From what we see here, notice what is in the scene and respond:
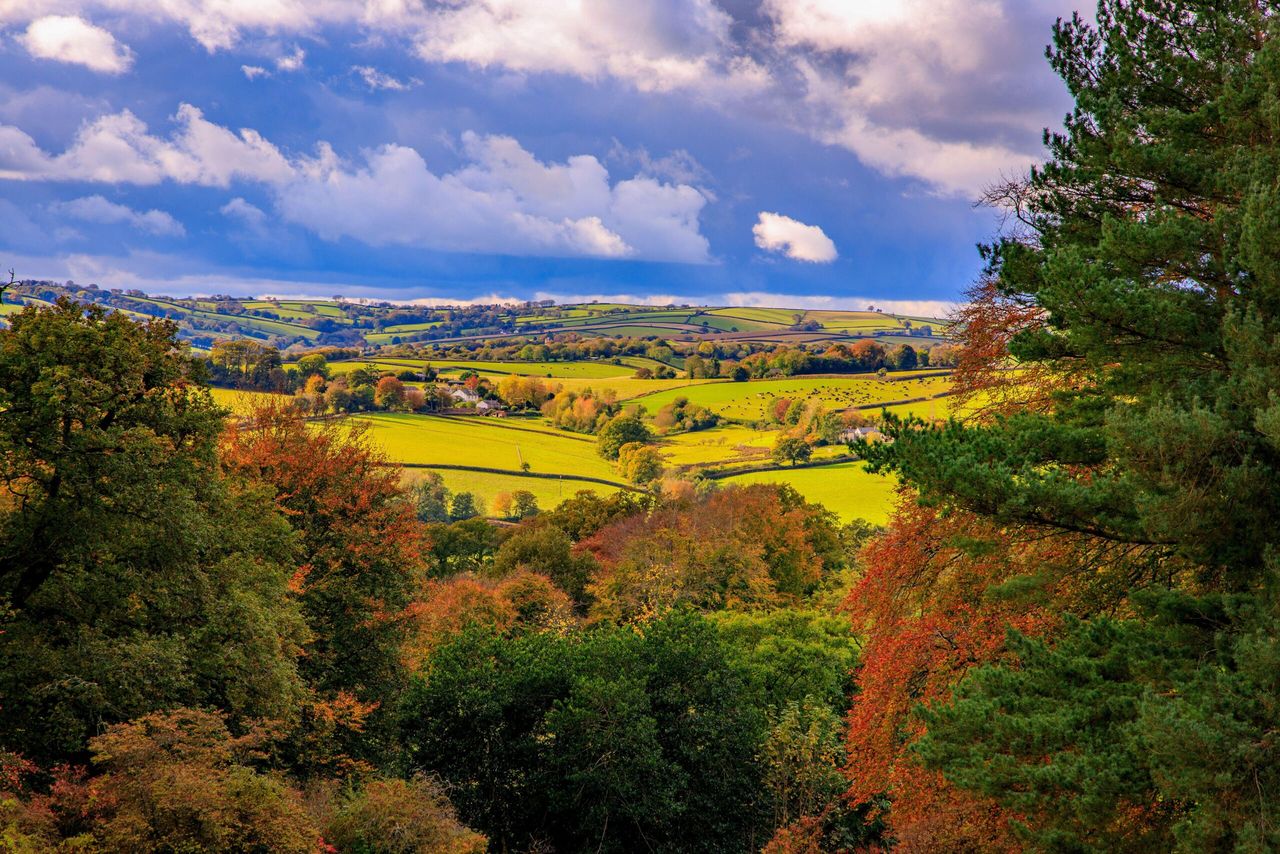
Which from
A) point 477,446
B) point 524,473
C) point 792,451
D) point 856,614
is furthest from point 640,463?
point 856,614

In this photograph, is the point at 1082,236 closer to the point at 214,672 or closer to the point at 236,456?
the point at 214,672

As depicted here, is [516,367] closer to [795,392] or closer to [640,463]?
[795,392]

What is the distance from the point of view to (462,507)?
73.9 m

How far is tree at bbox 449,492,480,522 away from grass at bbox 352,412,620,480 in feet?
21.8

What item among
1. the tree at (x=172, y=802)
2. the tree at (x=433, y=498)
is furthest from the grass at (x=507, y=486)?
the tree at (x=172, y=802)

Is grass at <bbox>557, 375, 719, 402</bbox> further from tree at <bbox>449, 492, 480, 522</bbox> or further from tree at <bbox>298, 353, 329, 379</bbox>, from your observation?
tree at <bbox>449, 492, 480, 522</bbox>

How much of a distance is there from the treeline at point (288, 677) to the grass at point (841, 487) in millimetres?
36166

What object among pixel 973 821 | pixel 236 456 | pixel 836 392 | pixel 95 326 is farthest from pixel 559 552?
pixel 836 392

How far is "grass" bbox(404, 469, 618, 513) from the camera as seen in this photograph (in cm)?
7606

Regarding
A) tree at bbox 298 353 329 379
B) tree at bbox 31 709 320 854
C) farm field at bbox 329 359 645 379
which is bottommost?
tree at bbox 31 709 320 854

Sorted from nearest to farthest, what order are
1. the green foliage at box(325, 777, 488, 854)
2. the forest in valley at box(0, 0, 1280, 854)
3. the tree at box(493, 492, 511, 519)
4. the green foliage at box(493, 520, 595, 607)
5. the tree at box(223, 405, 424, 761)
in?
the forest in valley at box(0, 0, 1280, 854) < the green foliage at box(325, 777, 488, 854) < the tree at box(223, 405, 424, 761) < the green foliage at box(493, 520, 595, 607) < the tree at box(493, 492, 511, 519)

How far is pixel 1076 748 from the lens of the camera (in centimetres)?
894

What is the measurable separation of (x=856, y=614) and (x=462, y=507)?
62342 millimetres

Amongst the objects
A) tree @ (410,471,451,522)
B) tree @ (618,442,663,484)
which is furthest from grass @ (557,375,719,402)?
tree @ (410,471,451,522)
